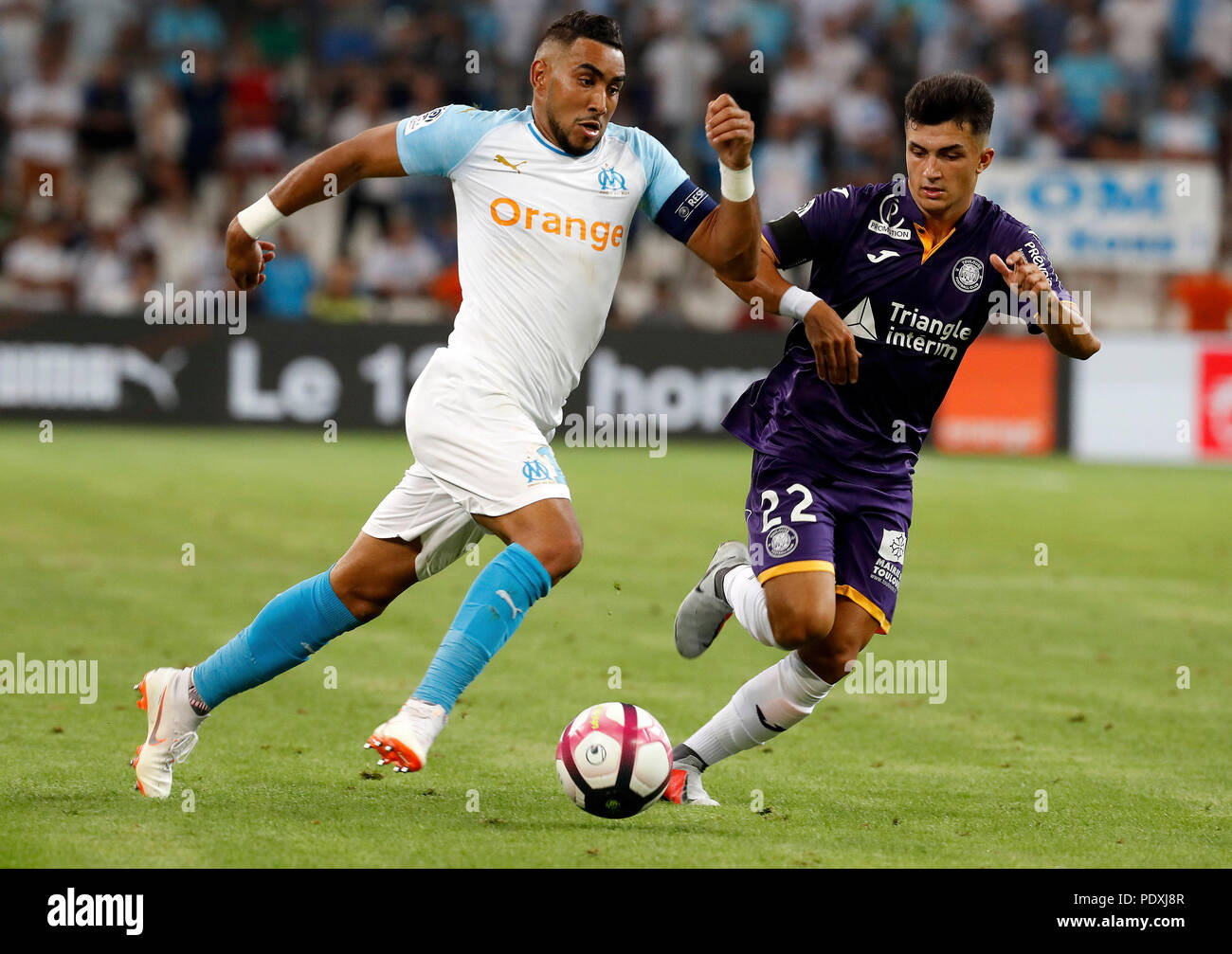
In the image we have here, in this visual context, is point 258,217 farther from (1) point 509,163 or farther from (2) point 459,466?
(2) point 459,466

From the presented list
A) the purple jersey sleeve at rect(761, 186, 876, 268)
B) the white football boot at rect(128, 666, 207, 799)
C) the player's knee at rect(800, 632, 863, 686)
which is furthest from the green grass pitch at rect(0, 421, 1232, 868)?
the purple jersey sleeve at rect(761, 186, 876, 268)

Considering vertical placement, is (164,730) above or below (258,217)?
below

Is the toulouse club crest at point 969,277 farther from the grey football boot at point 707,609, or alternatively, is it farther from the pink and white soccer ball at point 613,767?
the pink and white soccer ball at point 613,767

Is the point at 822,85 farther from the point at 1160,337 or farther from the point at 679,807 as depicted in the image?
the point at 679,807

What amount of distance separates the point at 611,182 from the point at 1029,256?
1.44 m

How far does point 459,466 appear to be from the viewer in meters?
5.25

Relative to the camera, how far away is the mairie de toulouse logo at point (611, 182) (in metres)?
5.52

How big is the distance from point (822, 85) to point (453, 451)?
61.2ft

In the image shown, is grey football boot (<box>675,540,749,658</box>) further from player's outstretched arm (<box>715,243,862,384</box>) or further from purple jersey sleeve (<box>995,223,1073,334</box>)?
purple jersey sleeve (<box>995,223,1073,334</box>)

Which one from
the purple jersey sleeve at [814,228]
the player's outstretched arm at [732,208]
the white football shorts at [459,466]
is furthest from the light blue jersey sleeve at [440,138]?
the purple jersey sleeve at [814,228]

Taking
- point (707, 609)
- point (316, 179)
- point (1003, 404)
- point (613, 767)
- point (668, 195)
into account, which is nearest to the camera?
point (613, 767)

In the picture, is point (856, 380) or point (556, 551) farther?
point (856, 380)

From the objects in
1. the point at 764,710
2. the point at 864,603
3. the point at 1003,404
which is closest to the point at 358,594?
the point at 764,710

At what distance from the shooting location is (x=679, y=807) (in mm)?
5602
